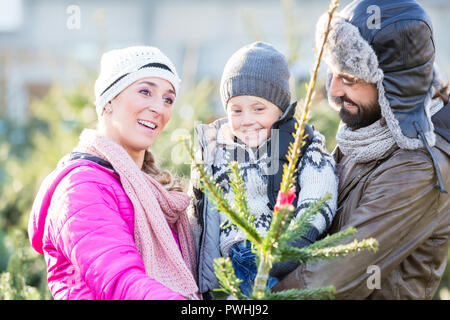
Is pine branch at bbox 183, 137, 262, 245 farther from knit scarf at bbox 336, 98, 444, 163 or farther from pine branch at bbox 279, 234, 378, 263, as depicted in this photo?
knit scarf at bbox 336, 98, 444, 163

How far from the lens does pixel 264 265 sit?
1635 mm

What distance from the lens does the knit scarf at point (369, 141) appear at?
101 inches

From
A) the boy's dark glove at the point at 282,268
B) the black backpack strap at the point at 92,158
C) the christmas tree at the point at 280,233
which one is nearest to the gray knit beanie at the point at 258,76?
the black backpack strap at the point at 92,158

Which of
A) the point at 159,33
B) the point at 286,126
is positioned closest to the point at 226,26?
the point at 159,33

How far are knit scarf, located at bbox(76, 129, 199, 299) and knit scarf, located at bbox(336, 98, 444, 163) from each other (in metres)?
0.92

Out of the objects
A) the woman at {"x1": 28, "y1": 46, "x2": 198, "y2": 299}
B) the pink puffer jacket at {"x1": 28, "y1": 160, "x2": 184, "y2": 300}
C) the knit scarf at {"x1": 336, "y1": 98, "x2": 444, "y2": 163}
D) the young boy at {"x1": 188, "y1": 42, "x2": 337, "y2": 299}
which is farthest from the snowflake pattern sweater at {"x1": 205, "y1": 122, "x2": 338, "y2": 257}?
the pink puffer jacket at {"x1": 28, "y1": 160, "x2": 184, "y2": 300}

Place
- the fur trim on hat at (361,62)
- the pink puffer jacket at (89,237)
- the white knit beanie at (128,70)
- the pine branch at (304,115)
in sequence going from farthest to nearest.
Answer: the white knit beanie at (128,70)
the fur trim on hat at (361,62)
the pink puffer jacket at (89,237)
the pine branch at (304,115)

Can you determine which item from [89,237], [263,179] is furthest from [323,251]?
[263,179]

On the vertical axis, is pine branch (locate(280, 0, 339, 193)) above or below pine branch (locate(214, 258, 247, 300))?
above

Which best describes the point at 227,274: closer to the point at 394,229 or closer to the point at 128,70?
the point at 394,229

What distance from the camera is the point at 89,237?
2.10 meters

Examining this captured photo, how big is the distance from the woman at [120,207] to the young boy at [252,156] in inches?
5.6

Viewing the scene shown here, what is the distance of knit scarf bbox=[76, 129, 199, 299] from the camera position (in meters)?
2.42

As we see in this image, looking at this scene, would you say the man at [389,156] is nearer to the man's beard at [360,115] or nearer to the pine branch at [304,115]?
the man's beard at [360,115]
